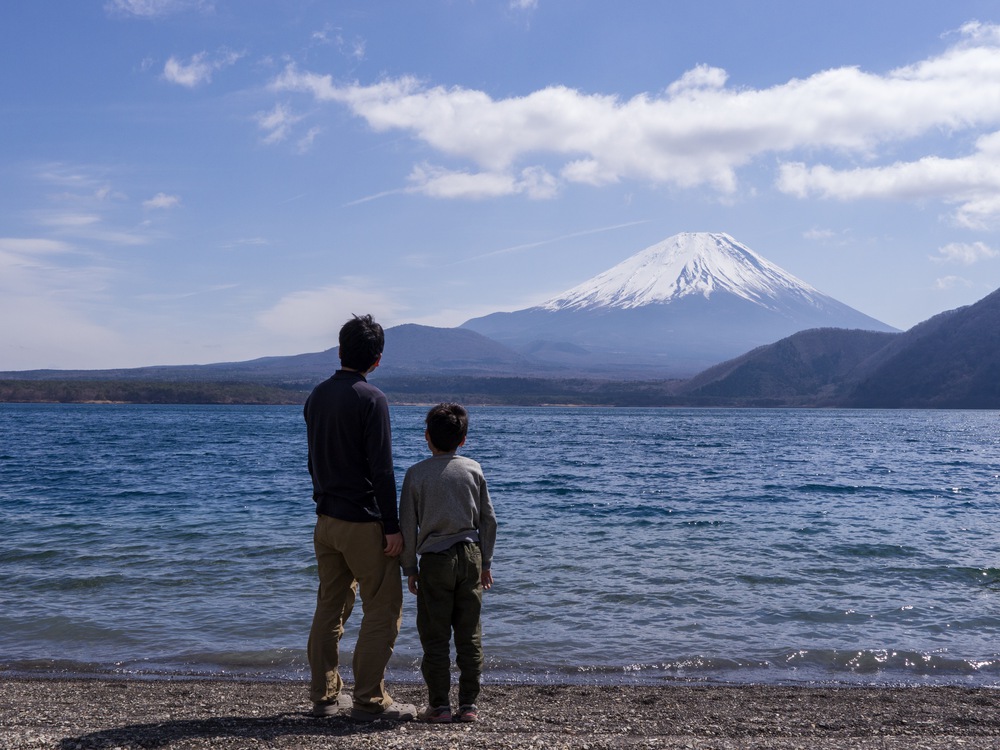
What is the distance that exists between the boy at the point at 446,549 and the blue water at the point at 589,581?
89.6 inches

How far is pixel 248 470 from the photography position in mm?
30094

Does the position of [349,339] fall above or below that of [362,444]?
above

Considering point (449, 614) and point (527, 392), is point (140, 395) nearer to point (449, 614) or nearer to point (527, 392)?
point (527, 392)

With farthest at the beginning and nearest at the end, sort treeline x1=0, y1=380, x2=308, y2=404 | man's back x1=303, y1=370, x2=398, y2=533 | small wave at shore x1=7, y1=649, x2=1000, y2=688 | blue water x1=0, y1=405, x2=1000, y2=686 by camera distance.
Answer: treeline x1=0, y1=380, x2=308, y2=404 < blue water x1=0, y1=405, x2=1000, y2=686 < small wave at shore x1=7, y1=649, x2=1000, y2=688 < man's back x1=303, y1=370, x2=398, y2=533

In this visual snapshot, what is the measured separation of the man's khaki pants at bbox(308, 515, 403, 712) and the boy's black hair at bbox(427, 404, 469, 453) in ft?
2.10

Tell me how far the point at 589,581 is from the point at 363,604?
632 centimetres

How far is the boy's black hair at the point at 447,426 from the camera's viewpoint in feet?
17.7

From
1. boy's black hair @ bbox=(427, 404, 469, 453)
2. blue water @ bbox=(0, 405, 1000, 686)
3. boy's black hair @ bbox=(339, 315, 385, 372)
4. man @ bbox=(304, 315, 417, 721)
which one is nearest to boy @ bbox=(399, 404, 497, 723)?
boy's black hair @ bbox=(427, 404, 469, 453)

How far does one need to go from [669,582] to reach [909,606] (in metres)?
2.78

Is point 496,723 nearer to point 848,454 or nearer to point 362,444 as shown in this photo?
point 362,444

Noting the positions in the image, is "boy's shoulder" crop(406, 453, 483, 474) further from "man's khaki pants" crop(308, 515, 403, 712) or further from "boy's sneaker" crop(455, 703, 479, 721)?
"boy's sneaker" crop(455, 703, 479, 721)

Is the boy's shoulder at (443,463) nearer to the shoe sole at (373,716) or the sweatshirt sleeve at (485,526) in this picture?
the sweatshirt sleeve at (485,526)

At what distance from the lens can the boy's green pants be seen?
5348 mm

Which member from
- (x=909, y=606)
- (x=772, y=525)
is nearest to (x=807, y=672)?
(x=909, y=606)
